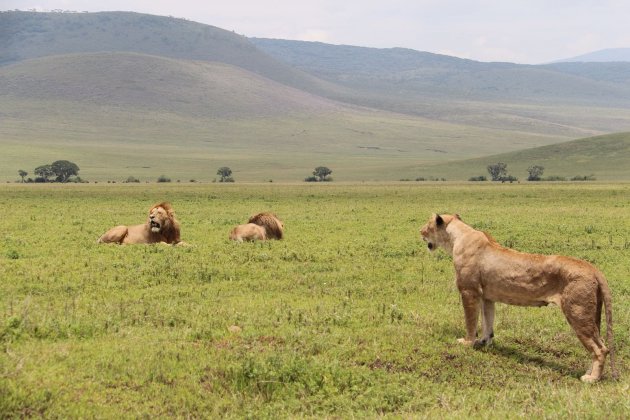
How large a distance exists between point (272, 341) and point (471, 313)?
9.19ft

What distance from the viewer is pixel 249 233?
67.7 ft

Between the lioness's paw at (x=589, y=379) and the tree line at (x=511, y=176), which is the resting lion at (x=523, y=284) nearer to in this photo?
the lioness's paw at (x=589, y=379)

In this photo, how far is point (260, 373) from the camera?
818 centimetres

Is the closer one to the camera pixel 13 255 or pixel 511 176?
pixel 13 255

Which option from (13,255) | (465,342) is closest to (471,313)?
(465,342)

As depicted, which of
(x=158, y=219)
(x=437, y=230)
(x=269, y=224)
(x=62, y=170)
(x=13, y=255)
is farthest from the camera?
(x=62, y=170)

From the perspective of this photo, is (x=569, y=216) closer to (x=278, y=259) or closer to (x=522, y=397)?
(x=278, y=259)

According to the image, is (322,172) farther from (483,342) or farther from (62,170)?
(483,342)

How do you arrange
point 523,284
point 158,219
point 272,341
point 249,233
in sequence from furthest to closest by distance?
1. point 249,233
2. point 158,219
3. point 272,341
4. point 523,284

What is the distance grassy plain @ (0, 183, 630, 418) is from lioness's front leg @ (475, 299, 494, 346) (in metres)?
0.15

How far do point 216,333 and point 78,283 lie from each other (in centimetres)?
490

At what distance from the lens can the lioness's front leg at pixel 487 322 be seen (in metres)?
9.90

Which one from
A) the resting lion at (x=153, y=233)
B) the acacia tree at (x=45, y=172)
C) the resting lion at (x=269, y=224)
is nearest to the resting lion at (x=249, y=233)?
the resting lion at (x=269, y=224)

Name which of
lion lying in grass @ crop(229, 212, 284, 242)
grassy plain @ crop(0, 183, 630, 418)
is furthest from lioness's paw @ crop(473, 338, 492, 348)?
lion lying in grass @ crop(229, 212, 284, 242)
